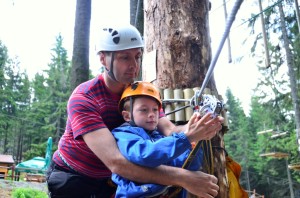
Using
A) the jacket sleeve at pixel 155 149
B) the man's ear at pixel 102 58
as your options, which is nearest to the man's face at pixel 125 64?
the man's ear at pixel 102 58

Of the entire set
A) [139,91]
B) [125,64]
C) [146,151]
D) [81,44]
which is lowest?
[146,151]

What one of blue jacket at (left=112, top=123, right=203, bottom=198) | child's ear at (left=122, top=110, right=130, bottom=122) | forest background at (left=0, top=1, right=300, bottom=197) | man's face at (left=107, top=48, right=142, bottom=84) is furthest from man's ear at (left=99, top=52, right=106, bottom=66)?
forest background at (left=0, top=1, right=300, bottom=197)

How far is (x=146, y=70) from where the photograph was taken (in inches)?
114

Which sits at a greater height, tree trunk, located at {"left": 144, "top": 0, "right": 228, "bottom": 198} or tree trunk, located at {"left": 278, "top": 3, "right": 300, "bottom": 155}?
tree trunk, located at {"left": 278, "top": 3, "right": 300, "bottom": 155}

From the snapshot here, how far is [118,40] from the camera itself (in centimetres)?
208

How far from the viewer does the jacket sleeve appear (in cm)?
162

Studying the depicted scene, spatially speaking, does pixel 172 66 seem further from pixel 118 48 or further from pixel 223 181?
pixel 223 181

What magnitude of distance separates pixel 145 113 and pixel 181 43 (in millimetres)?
912

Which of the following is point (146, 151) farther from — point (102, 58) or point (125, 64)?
point (102, 58)

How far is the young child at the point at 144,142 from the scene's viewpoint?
5.34 ft

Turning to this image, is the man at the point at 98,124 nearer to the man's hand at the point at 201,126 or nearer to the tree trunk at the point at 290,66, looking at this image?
the man's hand at the point at 201,126

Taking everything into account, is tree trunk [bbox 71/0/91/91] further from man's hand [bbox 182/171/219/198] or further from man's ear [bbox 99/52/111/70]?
man's hand [bbox 182/171/219/198]

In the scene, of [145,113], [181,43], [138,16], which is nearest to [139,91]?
[145,113]

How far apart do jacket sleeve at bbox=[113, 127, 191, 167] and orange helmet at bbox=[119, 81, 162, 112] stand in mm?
338
